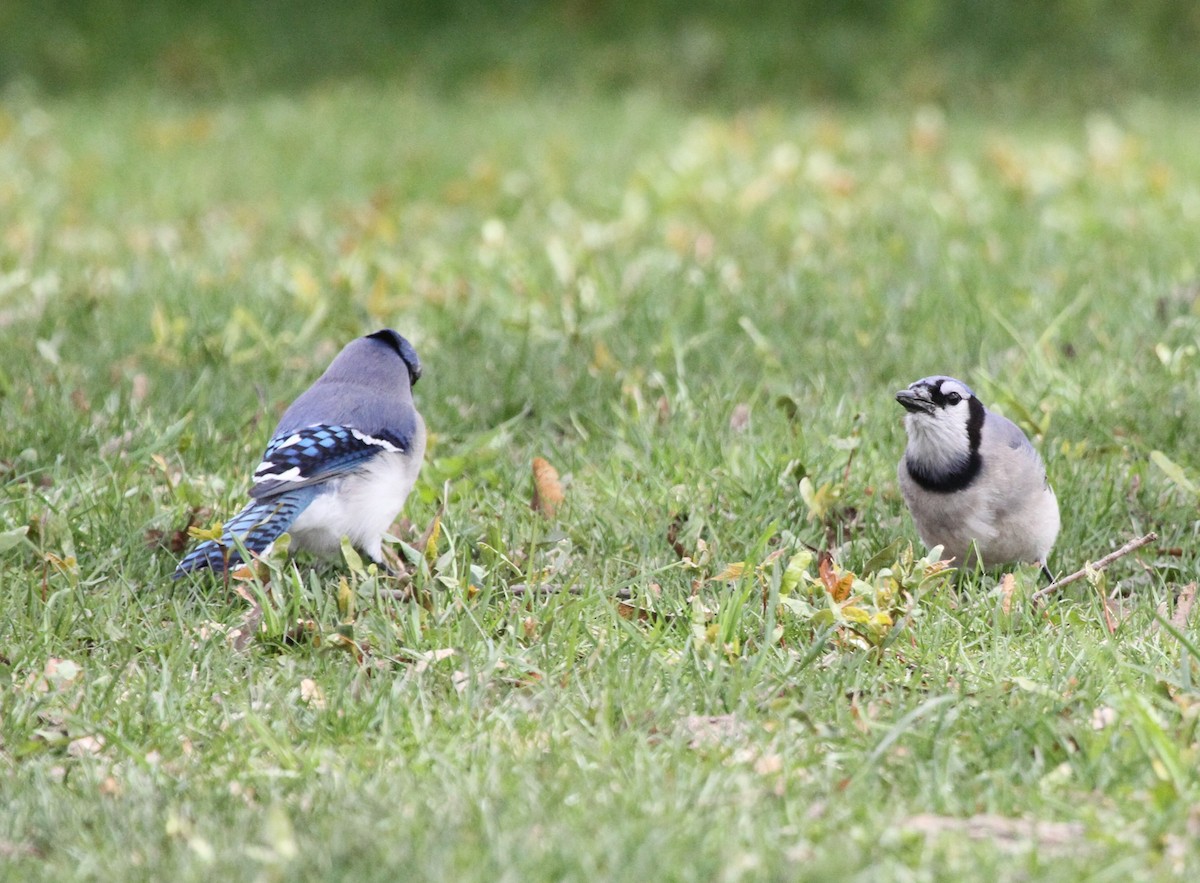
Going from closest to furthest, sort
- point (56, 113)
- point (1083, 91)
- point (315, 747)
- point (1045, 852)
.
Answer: point (1045, 852) → point (315, 747) → point (56, 113) → point (1083, 91)

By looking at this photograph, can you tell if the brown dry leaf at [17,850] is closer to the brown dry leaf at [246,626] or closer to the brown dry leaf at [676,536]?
the brown dry leaf at [246,626]

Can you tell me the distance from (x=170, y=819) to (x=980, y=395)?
10.8ft

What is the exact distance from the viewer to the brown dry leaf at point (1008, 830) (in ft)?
9.39

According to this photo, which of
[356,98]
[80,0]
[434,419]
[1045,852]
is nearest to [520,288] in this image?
[434,419]

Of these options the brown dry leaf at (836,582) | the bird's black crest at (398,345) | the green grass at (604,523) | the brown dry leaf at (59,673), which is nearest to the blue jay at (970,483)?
the green grass at (604,523)

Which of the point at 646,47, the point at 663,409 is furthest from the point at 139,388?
the point at 646,47

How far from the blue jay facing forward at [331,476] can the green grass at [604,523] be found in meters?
0.15

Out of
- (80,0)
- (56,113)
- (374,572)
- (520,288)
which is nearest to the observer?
(374,572)

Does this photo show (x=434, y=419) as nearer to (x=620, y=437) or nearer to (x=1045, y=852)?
(x=620, y=437)

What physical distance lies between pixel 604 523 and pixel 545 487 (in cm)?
22

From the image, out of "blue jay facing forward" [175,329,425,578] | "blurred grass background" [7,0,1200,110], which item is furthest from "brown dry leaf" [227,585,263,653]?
"blurred grass background" [7,0,1200,110]

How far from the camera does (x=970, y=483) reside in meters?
4.29

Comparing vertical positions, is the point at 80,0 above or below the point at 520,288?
above

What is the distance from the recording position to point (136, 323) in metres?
6.23
